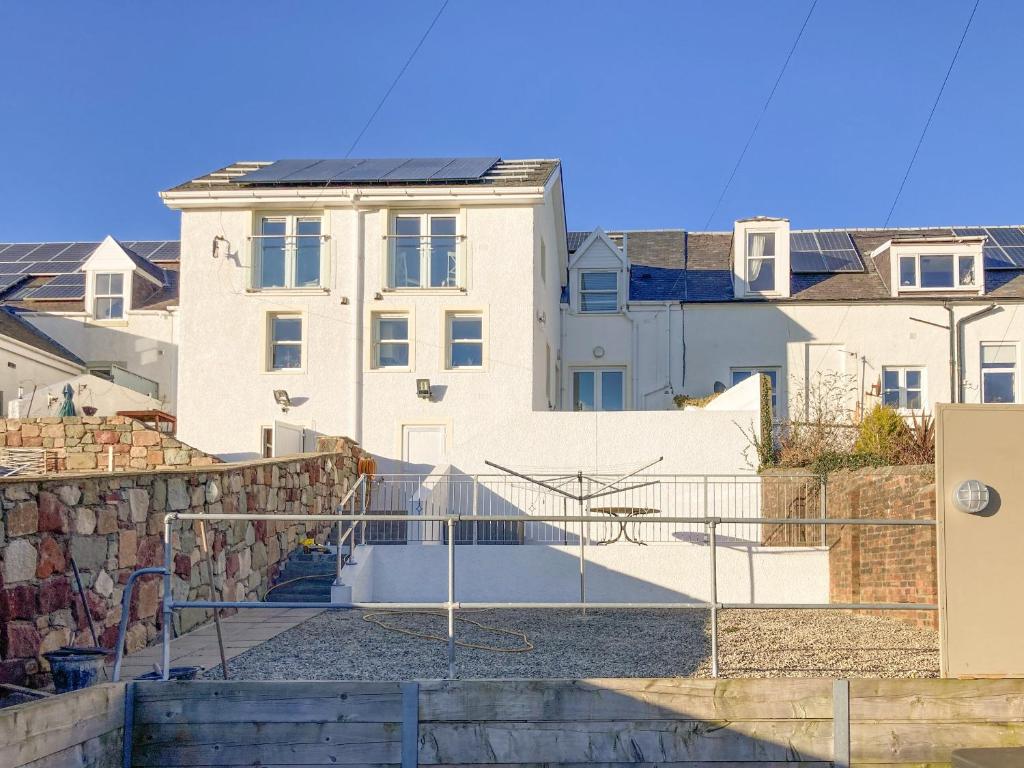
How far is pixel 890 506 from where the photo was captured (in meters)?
12.8

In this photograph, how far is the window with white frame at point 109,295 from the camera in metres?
27.9

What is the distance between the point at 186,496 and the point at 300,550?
13.5 ft

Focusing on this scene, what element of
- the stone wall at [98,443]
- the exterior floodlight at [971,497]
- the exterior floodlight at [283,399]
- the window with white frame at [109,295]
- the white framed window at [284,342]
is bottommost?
the exterior floodlight at [971,497]

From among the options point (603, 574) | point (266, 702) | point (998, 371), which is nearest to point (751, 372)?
point (998, 371)

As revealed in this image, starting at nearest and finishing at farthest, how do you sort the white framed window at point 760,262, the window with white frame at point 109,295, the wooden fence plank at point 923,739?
the wooden fence plank at point 923,739, the white framed window at point 760,262, the window with white frame at point 109,295

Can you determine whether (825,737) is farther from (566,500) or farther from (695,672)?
(566,500)

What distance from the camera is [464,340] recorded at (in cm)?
2300

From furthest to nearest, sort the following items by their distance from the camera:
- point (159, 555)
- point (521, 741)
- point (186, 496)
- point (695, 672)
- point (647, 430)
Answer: point (647, 430) → point (186, 496) → point (159, 555) → point (695, 672) → point (521, 741)

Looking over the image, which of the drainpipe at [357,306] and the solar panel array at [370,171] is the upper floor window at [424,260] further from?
the solar panel array at [370,171]

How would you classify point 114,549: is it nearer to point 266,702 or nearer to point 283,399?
point 266,702

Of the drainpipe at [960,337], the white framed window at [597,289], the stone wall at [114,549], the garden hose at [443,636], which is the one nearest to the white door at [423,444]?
the white framed window at [597,289]

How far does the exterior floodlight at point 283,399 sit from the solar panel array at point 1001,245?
17.3 m

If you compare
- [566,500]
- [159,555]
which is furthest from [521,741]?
[566,500]

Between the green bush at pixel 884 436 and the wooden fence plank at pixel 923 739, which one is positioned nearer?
the wooden fence plank at pixel 923 739
